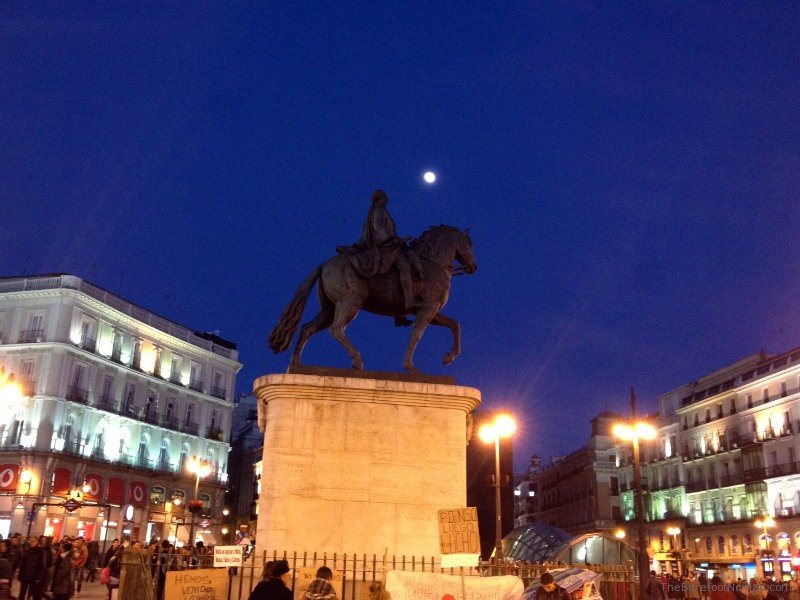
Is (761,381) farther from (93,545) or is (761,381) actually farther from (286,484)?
(286,484)

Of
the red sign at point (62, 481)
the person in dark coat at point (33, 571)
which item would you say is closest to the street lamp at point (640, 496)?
the person in dark coat at point (33, 571)

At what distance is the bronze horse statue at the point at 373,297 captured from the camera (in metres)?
12.1

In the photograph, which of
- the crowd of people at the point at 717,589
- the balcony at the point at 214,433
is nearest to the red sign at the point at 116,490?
the balcony at the point at 214,433

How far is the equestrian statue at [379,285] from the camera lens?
1212 cm

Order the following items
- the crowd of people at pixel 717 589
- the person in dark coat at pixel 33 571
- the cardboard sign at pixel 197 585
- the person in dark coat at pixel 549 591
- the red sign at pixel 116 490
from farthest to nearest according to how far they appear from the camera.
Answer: the red sign at pixel 116 490, the crowd of people at pixel 717 589, the person in dark coat at pixel 33 571, the cardboard sign at pixel 197 585, the person in dark coat at pixel 549 591

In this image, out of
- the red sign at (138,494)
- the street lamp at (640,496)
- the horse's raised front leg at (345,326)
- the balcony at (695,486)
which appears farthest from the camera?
the balcony at (695,486)

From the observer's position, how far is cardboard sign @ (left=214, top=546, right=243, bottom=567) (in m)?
9.56

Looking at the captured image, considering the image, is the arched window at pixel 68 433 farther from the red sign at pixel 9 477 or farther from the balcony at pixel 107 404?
the red sign at pixel 9 477

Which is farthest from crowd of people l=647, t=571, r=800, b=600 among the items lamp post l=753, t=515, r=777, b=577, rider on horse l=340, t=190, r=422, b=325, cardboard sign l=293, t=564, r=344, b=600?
lamp post l=753, t=515, r=777, b=577

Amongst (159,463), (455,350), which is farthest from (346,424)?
(159,463)

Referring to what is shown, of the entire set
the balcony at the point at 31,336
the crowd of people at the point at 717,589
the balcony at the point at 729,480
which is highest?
the balcony at the point at 31,336

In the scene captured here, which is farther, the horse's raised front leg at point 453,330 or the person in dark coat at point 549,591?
the horse's raised front leg at point 453,330

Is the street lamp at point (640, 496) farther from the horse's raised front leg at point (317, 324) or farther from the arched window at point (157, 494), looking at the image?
the arched window at point (157, 494)

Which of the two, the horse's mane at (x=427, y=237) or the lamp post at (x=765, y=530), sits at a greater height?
the horse's mane at (x=427, y=237)
